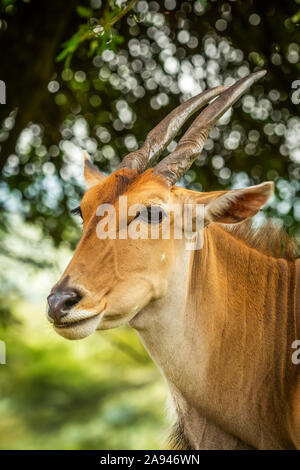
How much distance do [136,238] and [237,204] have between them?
57cm

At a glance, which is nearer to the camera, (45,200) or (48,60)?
(48,60)

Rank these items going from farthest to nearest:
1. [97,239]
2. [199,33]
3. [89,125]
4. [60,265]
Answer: [60,265] → [89,125] → [199,33] → [97,239]

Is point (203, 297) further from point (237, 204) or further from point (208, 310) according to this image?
point (237, 204)

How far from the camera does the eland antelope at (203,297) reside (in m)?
3.30

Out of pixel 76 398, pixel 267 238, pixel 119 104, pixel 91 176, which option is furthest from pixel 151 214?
pixel 76 398

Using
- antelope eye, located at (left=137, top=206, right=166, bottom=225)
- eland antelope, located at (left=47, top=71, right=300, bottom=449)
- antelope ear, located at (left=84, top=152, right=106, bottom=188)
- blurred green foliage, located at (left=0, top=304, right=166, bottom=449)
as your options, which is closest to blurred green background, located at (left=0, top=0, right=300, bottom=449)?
antelope ear, located at (left=84, top=152, right=106, bottom=188)

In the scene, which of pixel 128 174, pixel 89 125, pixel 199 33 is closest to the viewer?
pixel 128 174

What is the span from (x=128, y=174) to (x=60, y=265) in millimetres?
4502

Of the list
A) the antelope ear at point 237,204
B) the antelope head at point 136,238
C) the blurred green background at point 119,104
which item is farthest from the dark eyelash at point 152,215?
the blurred green background at point 119,104

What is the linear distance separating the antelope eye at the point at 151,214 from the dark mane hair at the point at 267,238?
80cm

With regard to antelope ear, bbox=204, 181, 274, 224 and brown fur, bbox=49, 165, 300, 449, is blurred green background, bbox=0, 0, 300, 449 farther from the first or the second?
antelope ear, bbox=204, 181, 274, 224
